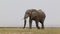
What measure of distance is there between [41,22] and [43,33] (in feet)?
16.8

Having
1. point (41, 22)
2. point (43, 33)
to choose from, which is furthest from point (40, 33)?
point (41, 22)

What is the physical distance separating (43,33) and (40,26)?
613cm

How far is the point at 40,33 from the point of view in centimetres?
1625

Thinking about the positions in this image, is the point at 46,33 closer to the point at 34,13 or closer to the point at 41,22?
the point at 34,13

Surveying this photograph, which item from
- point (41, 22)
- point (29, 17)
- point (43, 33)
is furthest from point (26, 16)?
point (43, 33)

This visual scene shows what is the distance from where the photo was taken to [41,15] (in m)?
20.7

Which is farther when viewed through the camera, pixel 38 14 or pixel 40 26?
pixel 40 26

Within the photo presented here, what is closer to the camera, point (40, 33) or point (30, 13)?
point (40, 33)

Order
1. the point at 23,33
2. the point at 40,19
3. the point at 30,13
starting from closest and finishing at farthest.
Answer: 1. the point at 23,33
2. the point at 30,13
3. the point at 40,19

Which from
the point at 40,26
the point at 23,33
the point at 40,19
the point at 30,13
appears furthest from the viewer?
the point at 40,26

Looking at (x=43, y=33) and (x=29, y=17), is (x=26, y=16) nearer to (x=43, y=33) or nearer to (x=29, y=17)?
(x=29, y=17)

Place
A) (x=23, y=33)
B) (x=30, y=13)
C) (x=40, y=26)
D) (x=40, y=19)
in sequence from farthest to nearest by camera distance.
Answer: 1. (x=40, y=26)
2. (x=40, y=19)
3. (x=30, y=13)
4. (x=23, y=33)

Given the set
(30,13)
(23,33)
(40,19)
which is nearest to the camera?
(23,33)

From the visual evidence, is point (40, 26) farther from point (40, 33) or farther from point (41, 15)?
point (40, 33)
